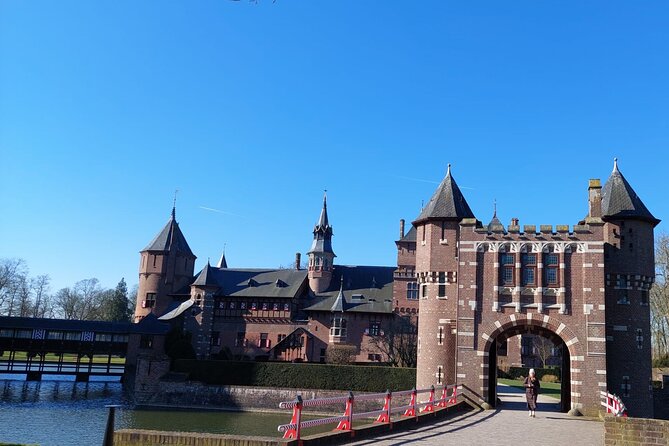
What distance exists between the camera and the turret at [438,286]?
31.8 metres

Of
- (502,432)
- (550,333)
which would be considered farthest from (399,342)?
(502,432)

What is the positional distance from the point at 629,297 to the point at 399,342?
82.4 feet

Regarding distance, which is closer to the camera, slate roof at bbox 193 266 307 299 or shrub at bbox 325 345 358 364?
shrub at bbox 325 345 358 364

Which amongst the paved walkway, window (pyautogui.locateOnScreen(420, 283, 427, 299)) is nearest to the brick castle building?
window (pyautogui.locateOnScreen(420, 283, 427, 299))

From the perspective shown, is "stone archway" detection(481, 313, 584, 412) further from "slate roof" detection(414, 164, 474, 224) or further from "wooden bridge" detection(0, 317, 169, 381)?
"wooden bridge" detection(0, 317, 169, 381)

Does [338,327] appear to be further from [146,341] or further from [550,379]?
[550,379]

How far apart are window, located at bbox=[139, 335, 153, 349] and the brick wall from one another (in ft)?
149

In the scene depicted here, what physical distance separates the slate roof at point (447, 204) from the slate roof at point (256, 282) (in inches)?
1073

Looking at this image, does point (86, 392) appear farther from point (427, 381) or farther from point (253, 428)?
point (427, 381)

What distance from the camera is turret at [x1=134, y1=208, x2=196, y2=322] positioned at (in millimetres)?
61438

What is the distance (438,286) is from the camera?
32531mm

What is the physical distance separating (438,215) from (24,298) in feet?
227

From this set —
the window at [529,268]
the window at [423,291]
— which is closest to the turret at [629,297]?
the window at [529,268]

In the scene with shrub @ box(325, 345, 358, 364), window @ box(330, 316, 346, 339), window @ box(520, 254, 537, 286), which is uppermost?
window @ box(520, 254, 537, 286)
